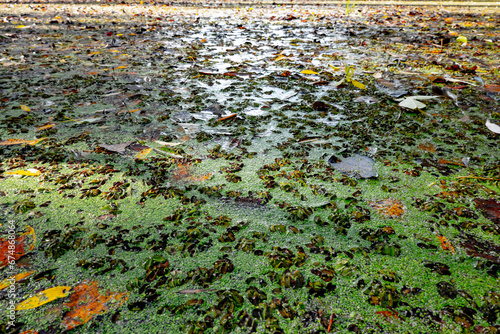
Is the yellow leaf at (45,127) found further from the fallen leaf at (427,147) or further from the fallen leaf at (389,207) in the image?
the fallen leaf at (427,147)

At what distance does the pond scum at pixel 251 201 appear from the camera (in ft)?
2.19

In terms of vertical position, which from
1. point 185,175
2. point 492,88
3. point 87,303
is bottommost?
point 87,303

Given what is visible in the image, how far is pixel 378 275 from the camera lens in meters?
0.73

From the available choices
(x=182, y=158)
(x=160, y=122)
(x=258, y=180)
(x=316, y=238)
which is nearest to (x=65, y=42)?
(x=160, y=122)

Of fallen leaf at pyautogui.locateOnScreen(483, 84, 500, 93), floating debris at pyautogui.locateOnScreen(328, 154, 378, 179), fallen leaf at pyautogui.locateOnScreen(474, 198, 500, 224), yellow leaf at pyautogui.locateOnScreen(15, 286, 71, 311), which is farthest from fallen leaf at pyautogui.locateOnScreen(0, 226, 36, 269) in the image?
fallen leaf at pyautogui.locateOnScreen(483, 84, 500, 93)

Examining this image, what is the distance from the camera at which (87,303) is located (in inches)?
26.9

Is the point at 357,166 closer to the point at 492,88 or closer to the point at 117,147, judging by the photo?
the point at 117,147

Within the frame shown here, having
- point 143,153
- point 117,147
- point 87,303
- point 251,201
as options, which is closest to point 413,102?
point 251,201

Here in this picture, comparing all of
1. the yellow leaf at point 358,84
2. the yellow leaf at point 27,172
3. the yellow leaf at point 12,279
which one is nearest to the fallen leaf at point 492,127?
the yellow leaf at point 358,84

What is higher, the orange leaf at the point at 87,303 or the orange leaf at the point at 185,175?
the orange leaf at the point at 185,175

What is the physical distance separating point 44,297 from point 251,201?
0.63 meters

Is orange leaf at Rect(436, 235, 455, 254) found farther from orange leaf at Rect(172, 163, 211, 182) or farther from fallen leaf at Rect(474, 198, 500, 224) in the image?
orange leaf at Rect(172, 163, 211, 182)

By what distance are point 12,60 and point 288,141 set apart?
113 inches

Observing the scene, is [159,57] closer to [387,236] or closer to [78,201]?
[78,201]
